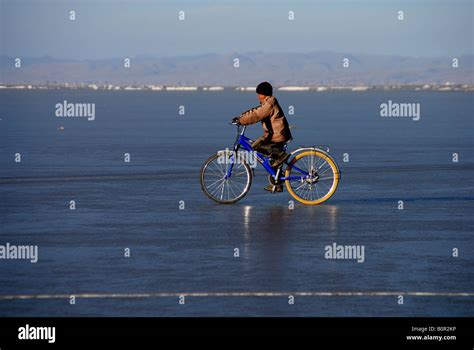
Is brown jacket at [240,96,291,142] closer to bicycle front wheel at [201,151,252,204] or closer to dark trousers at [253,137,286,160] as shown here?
dark trousers at [253,137,286,160]

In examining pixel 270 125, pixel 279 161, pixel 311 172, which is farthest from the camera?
pixel 270 125

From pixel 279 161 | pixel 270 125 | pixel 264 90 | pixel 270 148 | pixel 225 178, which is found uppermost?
pixel 264 90

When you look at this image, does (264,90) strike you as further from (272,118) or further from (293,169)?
(293,169)

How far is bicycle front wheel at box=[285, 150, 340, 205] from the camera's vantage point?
17422mm

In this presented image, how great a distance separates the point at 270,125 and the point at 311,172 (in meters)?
0.93

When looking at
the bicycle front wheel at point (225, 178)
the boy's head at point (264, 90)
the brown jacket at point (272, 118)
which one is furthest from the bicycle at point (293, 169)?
the boy's head at point (264, 90)

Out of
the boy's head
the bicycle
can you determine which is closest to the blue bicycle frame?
the bicycle

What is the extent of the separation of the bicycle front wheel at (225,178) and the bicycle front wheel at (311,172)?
2.09ft

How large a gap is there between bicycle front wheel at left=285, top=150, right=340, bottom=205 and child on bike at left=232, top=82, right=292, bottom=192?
0.18 metres

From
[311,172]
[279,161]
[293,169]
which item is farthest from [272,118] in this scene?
[311,172]

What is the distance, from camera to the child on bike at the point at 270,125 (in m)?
17.5

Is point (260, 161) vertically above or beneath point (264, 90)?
beneath

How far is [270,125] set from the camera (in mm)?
17672
